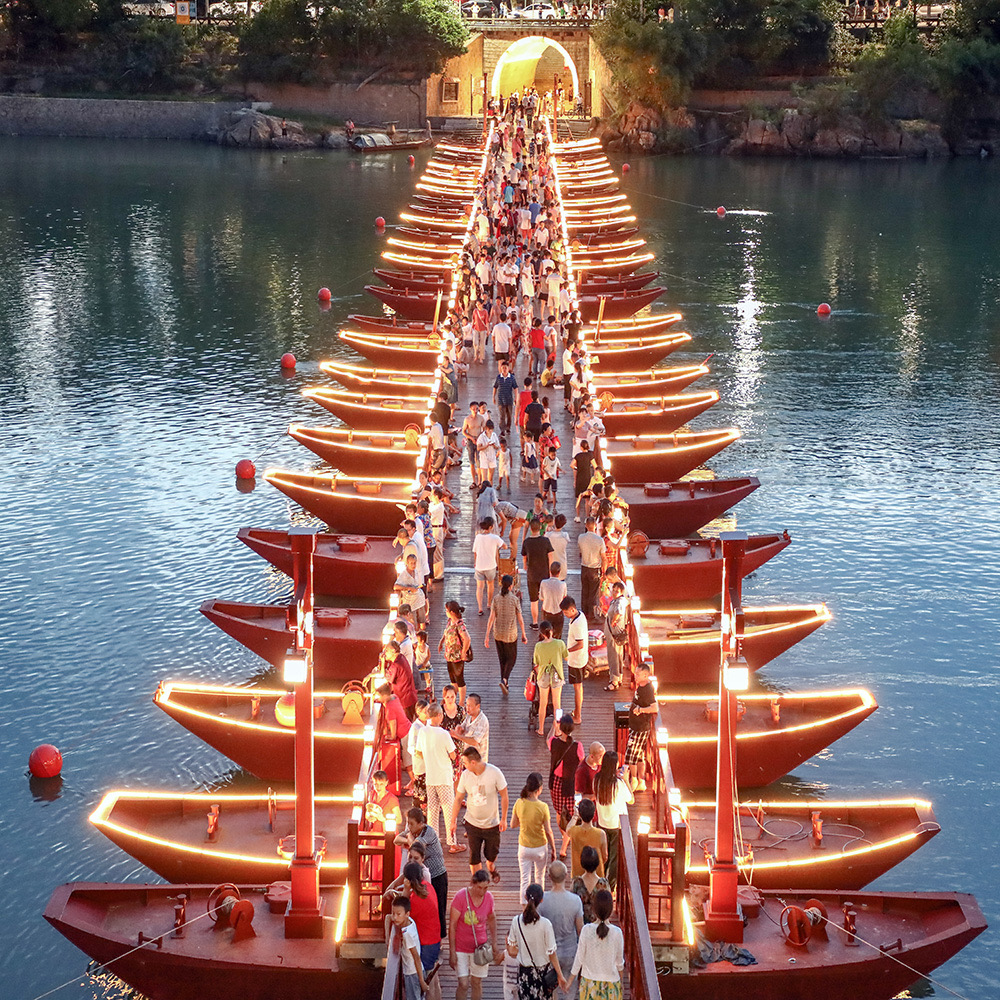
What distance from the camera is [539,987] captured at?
562 inches

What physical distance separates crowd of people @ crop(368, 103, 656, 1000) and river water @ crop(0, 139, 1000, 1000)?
196 inches

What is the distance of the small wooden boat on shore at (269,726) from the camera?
21.9 meters

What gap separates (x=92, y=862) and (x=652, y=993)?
1147cm

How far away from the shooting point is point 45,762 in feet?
82.3

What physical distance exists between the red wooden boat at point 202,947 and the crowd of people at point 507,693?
4.07 ft

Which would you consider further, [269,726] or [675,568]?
[675,568]

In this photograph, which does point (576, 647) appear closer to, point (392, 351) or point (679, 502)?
point (679, 502)

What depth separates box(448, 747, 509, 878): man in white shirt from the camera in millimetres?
16719

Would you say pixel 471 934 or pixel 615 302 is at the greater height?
pixel 615 302

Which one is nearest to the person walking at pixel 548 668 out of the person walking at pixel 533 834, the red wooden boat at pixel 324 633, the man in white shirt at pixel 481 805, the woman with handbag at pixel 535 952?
the man in white shirt at pixel 481 805

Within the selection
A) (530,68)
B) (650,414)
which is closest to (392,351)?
(650,414)

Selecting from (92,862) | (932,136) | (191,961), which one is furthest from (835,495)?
(932,136)

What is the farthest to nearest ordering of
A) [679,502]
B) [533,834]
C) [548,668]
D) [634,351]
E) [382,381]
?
[634,351] < [382,381] < [679,502] < [548,668] < [533,834]

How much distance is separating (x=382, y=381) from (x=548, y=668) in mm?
20719
